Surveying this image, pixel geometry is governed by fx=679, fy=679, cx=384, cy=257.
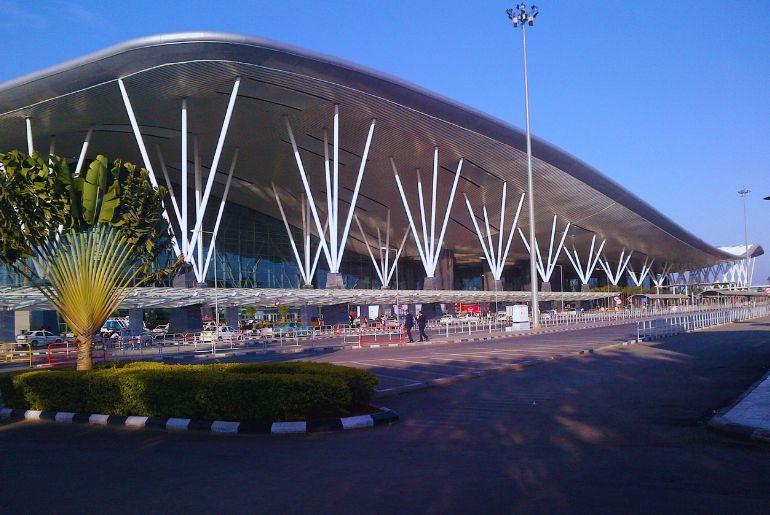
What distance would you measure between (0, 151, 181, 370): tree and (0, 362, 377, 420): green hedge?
190cm

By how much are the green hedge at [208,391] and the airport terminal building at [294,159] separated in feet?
61.7

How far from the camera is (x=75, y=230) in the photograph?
15.7 metres

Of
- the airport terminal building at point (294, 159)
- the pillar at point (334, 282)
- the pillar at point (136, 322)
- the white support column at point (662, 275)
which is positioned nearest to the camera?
the airport terminal building at point (294, 159)

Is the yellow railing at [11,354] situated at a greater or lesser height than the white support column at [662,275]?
lesser

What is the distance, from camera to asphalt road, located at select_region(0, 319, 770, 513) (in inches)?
244

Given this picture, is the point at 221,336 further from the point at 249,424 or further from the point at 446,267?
the point at 446,267

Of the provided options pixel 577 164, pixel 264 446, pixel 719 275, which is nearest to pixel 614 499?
pixel 264 446

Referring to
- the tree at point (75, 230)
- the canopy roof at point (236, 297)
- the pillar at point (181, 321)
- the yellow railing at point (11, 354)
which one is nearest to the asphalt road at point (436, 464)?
the tree at point (75, 230)

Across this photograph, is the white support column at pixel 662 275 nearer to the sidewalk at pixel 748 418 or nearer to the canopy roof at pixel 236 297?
the canopy roof at pixel 236 297

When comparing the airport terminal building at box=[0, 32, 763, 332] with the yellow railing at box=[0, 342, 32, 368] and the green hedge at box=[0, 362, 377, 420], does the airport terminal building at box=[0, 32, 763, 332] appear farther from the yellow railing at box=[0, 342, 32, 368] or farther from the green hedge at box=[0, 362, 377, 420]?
A: the green hedge at box=[0, 362, 377, 420]

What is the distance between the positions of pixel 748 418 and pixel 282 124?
38317 millimetres

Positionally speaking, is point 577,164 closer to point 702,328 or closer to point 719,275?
point 702,328

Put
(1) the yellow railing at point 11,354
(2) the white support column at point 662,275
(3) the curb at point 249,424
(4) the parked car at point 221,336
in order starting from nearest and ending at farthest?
(3) the curb at point 249,424 → (1) the yellow railing at point 11,354 → (4) the parked car at point 221,336 → (2) the white support column at point 662,275

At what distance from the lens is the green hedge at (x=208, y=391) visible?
10609mm
